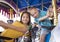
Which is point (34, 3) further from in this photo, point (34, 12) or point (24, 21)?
point (24, 21)

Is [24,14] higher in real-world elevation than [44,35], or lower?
higher

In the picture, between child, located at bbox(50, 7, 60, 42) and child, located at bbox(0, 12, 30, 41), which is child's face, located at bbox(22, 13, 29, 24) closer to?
child, located at bbox(0, 12, 30, 41)

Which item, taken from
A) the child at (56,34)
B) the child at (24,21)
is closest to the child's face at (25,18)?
the child at (24,21)

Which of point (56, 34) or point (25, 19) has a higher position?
point (25, 19)

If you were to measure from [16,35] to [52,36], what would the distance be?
322 mm

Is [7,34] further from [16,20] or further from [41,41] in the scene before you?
[41,41]

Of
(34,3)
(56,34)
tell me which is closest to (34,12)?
(34,3)

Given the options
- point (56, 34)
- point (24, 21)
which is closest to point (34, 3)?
point (24, 21)

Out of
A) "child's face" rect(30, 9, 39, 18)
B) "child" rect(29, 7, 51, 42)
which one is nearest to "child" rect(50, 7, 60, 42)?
"child" rect(29, 7, 51, 42)

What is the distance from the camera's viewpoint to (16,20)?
61.7 inches

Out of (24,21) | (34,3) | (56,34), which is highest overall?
(34,3)

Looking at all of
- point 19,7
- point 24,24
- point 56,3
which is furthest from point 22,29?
point 56,3

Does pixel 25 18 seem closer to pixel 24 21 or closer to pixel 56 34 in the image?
pixel 24 21

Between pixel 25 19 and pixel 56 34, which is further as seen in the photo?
pixel 25 19
